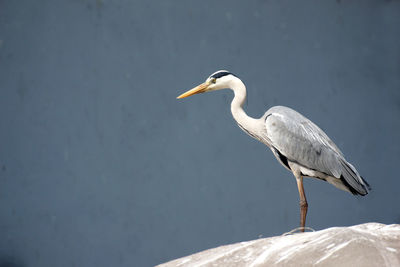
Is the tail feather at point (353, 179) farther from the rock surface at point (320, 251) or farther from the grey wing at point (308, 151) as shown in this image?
the rock surface at point (320, 251)

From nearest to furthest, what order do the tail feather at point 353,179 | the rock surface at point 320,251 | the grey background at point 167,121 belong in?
the rock surface at point 320,251 → the tail feather at point 353,179 → the grey background at point 167,121

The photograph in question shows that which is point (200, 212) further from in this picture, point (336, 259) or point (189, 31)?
point (336, 259)

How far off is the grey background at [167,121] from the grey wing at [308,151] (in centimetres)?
114

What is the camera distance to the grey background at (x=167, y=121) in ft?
15.0

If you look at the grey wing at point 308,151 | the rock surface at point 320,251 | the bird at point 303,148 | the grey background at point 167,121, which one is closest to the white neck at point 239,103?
the bird at point 303,148


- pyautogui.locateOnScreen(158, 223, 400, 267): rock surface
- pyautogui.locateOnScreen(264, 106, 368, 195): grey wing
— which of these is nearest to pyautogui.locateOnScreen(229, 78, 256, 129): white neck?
pyautogui.locateOnScreen(264, 106, 368, 195): grey wing

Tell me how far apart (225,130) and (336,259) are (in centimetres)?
265

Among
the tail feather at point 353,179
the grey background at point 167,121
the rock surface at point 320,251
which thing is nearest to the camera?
the rock surface at point 320,251

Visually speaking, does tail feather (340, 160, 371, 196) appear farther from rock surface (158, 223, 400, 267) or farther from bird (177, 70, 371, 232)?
rock surface (158, 223, 400, 267)

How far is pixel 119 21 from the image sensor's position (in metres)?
4.77

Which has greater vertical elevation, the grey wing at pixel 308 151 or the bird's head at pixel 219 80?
the bird's head at pixel 219 80

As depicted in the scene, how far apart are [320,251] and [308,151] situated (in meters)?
1.41

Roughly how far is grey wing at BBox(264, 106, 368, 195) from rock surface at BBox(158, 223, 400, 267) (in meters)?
1.12

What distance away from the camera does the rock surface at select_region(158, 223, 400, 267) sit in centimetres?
243
